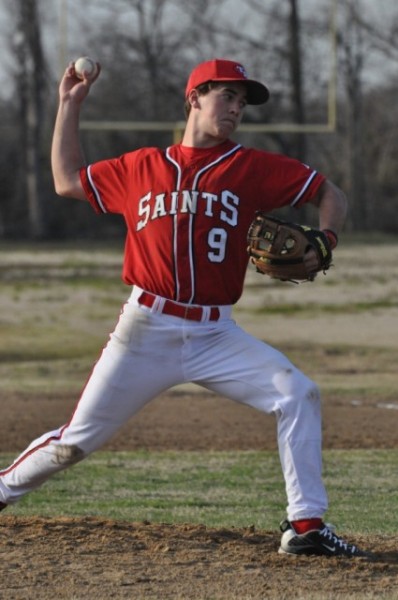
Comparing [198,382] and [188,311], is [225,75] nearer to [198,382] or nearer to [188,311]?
[188,311]

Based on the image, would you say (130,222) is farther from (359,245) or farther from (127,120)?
(359,245)

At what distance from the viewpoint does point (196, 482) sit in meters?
7.44

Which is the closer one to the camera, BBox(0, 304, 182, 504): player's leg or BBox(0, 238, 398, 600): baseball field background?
BBox(0, 238, 398, 600): baseball field background

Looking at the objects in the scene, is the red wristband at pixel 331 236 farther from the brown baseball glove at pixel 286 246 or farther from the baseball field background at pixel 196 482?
the baseball field background at pixel 196 482

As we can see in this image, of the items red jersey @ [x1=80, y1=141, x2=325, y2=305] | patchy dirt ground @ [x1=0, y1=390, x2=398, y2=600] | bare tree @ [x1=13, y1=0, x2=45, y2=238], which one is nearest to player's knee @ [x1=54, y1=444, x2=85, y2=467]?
patchy dirt ground @ [x1=0, y1=390, x2=398, y2=600]

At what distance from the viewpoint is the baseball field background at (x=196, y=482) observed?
14.3ft

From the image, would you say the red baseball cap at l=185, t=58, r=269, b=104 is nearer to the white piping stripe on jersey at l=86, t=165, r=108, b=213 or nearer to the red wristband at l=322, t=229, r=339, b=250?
the white piping stripe on jersey at l=86, t=165, r=108, b=213

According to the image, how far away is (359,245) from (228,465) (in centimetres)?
2407

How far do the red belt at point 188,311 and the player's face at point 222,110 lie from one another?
62 cm

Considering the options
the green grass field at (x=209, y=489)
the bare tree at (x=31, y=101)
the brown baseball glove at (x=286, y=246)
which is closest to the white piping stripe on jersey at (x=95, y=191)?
the brown baseball glove at (x=286, y=246)

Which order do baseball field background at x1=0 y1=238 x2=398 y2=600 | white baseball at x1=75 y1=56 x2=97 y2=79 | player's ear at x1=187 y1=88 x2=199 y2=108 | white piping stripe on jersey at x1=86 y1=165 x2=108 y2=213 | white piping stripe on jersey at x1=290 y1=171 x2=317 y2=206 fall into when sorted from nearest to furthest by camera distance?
baseball field background at x1=0 y1=238 x2=398 y2=600
white piping stripe on jersey at x1=290 y1=171 x2=317 y2=206
player's ear at x1=187 y1=88 x2=199 y2=108
white piping stripe on jersey at x1=86 y1=165 x2=108 y2=213
white baseball at x1=75 y1=56 x2=97 y2=79

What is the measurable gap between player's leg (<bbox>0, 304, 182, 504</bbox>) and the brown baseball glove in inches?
16.2

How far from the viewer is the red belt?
→ 4.62 meters

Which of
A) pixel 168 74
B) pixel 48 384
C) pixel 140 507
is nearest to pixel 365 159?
pixel 168 74
